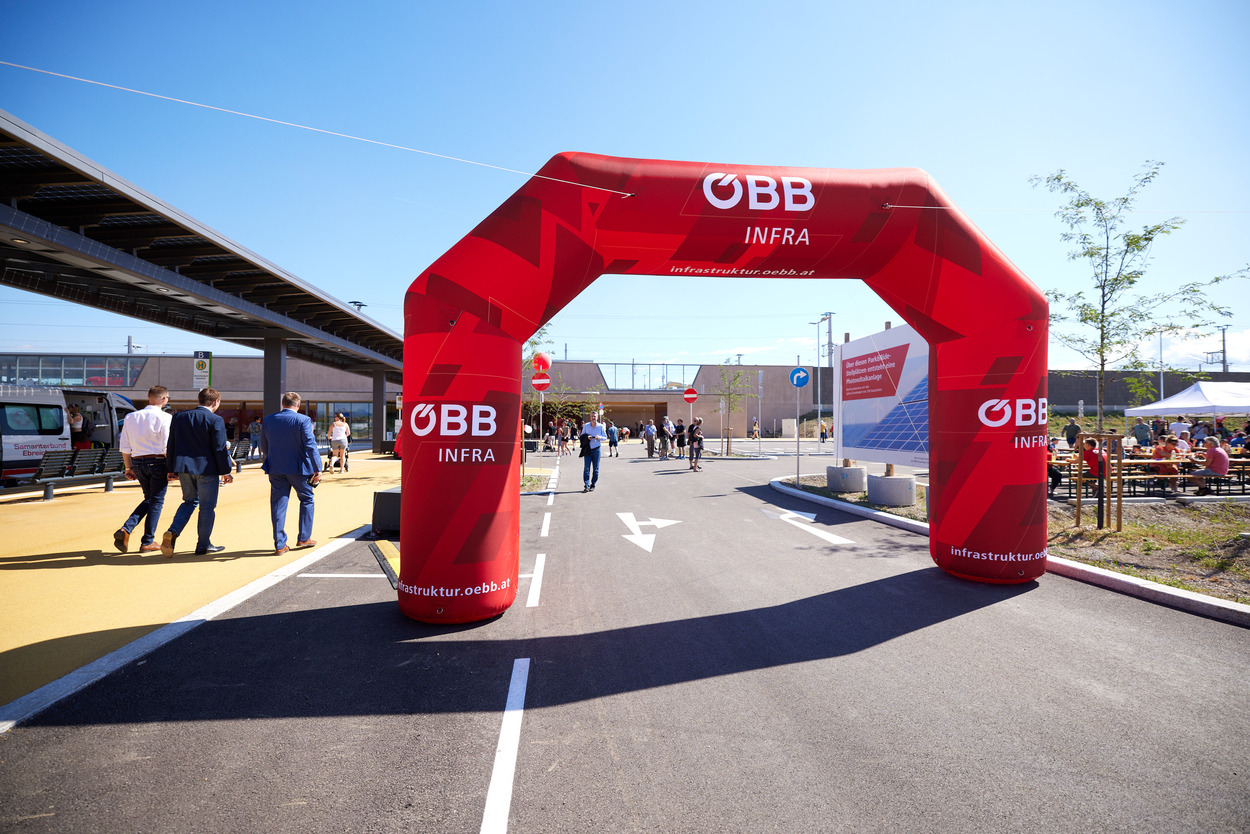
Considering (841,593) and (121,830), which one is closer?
(121,830)

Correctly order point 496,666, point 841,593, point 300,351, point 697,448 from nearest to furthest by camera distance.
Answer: point 496,666
point 841,593
point 697,448
point 300,351

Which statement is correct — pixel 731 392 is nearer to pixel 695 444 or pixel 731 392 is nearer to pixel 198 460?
pixel 695 444

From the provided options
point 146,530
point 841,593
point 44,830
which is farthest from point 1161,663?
point 146,530

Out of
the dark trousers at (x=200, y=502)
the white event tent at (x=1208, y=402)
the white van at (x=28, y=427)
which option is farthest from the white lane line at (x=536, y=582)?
the white event tent at (x=1208, y=402)

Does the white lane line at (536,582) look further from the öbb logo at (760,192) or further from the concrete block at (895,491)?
the concrete block at (895,491)

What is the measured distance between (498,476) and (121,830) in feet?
9.44

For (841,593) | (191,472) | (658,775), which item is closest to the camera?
(658,775)

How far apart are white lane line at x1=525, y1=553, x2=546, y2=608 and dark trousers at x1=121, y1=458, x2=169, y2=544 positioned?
4483 millimetres

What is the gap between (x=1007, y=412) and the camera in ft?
19.1

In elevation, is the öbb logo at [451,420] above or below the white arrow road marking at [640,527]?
above

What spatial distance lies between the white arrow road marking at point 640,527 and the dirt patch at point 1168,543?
413 cm

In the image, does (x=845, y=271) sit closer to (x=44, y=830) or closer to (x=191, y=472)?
(x=44, y=830)

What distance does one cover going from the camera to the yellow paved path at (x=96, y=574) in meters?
4.04

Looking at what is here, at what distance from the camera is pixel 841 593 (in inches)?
221
